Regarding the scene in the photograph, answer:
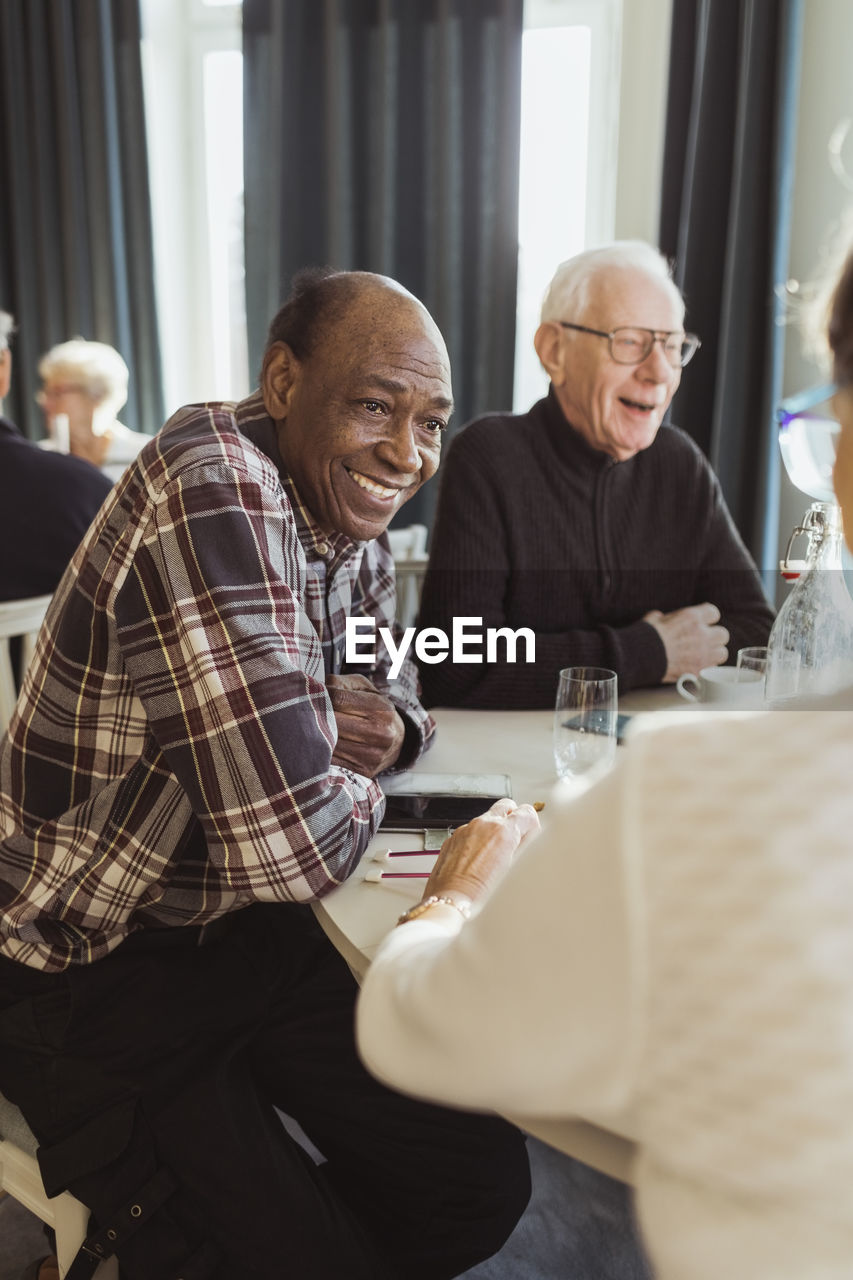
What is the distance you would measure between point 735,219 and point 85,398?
224cm

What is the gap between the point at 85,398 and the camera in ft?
12.0

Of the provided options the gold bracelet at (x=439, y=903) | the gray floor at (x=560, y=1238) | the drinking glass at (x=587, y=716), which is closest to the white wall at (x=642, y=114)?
the drinking glass at (x=587, y=716)

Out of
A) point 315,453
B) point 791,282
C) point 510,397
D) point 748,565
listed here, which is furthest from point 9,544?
point 791,282

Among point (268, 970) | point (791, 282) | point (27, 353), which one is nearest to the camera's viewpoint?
point (268, 970)

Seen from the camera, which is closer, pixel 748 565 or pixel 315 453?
pixel 315 453

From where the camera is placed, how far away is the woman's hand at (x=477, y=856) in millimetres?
885

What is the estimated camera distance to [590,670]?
1249 millimetres

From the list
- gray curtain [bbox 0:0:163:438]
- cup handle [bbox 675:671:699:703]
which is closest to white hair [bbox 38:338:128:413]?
gray curtain [bbox 0:0:163:438]

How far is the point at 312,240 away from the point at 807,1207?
148 inches

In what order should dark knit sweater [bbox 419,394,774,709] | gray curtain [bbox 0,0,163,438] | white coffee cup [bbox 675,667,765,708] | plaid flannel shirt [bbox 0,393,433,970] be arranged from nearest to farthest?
1. plaid flannel shirt [bbox 0,393,433,970]
2. white coffee cup [bbox 675,667,765,708]
3. dark knit sweater [bbox 419,394,774,709]
4. gray curtain [bbox 0,0,163,438]

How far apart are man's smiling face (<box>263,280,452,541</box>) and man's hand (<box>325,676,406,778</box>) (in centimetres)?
21

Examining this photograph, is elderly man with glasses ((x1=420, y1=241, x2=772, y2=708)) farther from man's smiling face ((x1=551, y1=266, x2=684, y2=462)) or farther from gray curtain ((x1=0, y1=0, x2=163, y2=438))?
gray curtain ((x1=0, y1=0, x2=163, y2=438))

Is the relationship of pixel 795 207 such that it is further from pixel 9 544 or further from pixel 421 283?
pixel 9 544

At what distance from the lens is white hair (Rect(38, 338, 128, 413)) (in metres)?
3.63
